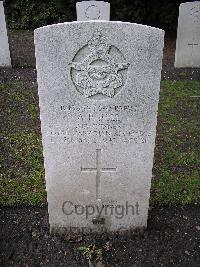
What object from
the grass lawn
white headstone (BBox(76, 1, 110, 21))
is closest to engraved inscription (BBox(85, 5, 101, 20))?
white headstone (BBox(76, 1, 110, 21))

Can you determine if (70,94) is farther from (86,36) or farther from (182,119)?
(182,119)

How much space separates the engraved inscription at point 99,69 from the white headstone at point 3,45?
6.43 meters

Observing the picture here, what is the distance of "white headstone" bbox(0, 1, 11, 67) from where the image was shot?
8641mm

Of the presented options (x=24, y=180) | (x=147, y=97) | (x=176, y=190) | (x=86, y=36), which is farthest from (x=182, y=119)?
(x=86, y=36)

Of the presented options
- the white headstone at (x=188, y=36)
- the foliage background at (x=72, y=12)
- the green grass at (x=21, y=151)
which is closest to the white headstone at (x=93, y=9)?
the white headstone at (x=188, y=36)

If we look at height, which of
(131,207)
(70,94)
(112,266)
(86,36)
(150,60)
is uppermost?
(86,36)

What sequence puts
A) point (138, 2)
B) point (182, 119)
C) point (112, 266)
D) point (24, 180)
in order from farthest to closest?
point (138, 2) → point (182, 119) → point (24, 180) → point (112, 266)

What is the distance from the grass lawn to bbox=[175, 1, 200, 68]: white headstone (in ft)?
5.16

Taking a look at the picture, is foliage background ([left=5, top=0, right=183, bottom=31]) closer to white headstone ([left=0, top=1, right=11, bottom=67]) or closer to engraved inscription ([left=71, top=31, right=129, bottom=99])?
white headstone ([left=0, top=1, right=11, bottom=67])

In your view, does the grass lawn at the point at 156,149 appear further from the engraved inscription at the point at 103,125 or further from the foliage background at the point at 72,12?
the foliage background at the point at 72,12

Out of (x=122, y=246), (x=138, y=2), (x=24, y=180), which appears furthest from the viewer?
(x=138, y=2)

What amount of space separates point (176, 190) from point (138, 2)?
8316mm

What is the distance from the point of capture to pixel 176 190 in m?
4.48

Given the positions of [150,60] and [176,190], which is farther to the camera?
[176,190]
